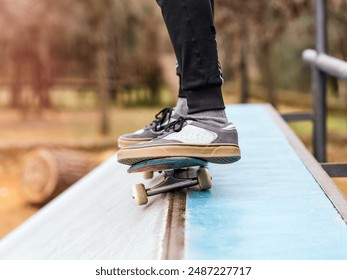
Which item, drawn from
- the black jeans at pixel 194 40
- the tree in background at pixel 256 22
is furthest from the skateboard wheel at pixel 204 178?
the tree in background at pixel 256 22

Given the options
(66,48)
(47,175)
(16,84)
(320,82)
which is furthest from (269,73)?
(320,82)

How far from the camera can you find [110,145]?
37.3 feet

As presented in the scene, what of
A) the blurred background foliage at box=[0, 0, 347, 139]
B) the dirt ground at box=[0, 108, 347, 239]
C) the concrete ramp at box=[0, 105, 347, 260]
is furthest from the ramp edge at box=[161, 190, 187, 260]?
the blurred background foliage at box=[0, 0, 347, 139]

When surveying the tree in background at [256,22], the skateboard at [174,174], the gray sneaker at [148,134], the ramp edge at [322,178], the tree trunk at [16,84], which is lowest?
the tree trunk at [16,84]

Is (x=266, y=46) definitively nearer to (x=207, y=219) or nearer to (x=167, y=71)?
(x=167, y=71)

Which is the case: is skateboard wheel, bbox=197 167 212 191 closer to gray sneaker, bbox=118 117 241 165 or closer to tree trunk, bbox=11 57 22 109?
gray sneaker, bbox=118 117 241 165

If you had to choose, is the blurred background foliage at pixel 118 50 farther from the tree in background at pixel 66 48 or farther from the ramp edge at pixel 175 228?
the ramp edge at pixel 175 228

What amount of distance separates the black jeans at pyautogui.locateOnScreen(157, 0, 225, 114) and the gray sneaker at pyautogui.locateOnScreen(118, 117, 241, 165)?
125 millimetres

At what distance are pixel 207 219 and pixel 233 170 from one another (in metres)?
0.62

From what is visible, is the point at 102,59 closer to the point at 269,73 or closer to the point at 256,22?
the point at 256,22

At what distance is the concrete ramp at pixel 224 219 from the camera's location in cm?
131

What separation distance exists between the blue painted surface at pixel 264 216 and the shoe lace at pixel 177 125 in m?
0.20

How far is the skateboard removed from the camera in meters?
1.71

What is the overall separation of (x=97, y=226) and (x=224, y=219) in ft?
2.27
